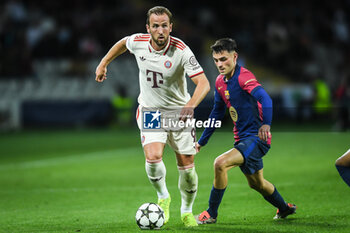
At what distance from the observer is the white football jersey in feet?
20.7

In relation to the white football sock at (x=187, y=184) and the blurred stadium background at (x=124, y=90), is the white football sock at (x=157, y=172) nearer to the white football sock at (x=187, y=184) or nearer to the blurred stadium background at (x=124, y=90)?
the white football sock at (x=187, y=184)

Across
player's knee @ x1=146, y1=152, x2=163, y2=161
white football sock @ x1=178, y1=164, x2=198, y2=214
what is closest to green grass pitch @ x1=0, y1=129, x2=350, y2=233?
white football sock @ x1=178, y1=164, x2=198, y2=214

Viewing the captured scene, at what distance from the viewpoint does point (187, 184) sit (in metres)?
6.57

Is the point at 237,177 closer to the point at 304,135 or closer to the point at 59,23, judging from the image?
the point at 304,135

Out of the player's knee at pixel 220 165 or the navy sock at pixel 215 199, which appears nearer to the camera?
the player's knee at pixel 220 165

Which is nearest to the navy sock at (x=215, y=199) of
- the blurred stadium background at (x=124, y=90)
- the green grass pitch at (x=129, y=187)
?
the green grass pitch at (x=129, y=187)

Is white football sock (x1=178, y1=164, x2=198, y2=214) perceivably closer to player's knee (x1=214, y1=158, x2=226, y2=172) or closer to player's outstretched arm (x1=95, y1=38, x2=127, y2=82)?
player's knee (x1=214, y1=158, x2=226, y2=172)

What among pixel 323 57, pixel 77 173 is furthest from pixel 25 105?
pixel 323 57

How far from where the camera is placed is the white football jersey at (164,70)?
632 centimetres

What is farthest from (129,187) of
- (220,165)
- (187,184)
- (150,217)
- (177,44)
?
(177,44)

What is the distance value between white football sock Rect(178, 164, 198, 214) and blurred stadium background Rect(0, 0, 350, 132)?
14249 mm

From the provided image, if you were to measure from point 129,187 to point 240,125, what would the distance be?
3687 mm

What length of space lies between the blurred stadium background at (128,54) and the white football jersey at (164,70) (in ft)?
46.4

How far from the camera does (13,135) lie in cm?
1942
